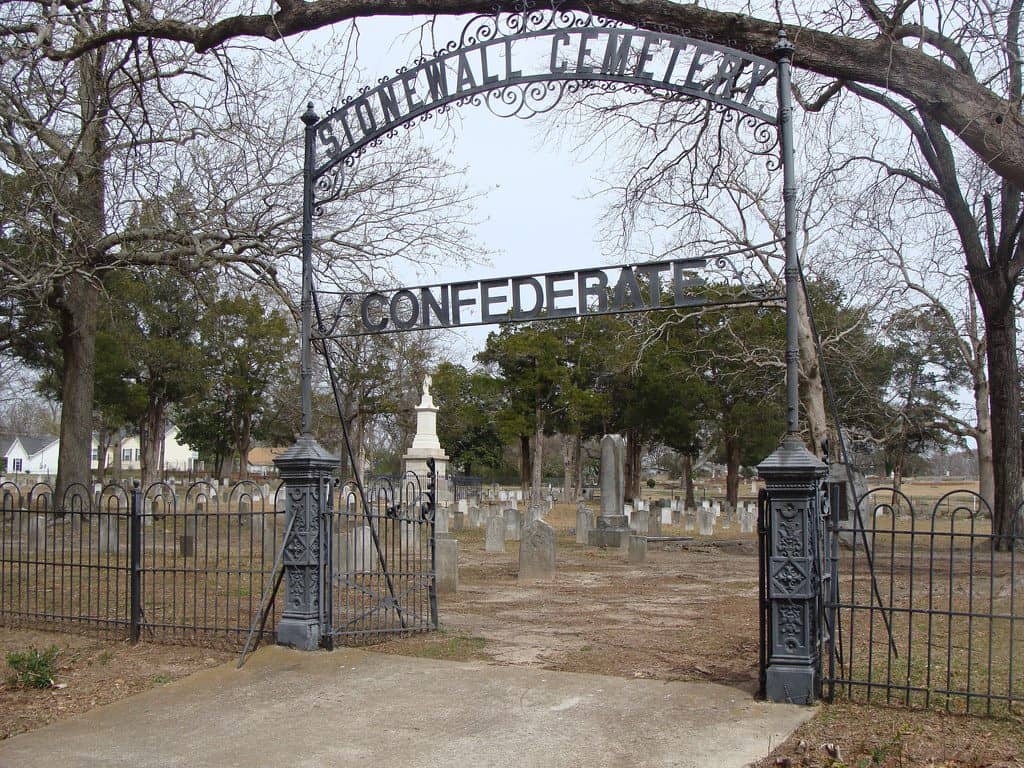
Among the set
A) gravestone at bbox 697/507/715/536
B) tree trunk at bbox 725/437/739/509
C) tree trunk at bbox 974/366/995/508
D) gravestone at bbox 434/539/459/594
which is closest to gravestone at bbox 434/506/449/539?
gravestone at bbox 697/507/715/536

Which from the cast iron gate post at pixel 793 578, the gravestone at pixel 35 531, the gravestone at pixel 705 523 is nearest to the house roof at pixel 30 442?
the gravestone at pixel 35 531

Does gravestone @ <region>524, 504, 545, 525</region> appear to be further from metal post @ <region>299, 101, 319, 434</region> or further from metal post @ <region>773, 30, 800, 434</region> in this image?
metal post @ <region>773, 30, 800, 434</region>

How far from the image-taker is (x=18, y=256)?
62.6 ft

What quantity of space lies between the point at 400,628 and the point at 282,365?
121ft

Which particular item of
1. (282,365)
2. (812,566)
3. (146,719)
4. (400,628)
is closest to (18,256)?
(400,628)

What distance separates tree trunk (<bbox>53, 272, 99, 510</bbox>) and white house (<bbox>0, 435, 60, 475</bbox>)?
7848 cm

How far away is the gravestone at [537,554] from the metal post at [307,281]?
21.5 feet

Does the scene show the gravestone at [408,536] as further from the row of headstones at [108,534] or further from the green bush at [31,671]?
the green bush at [31,671]

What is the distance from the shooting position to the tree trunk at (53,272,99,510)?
22.1m

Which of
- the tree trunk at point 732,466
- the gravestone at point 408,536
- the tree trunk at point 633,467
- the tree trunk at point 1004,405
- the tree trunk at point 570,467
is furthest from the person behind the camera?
the tree trunk at point 570,467

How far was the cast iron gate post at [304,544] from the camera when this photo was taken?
8242 mm

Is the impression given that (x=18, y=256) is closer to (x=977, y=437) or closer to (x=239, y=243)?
(x=239, y=243)

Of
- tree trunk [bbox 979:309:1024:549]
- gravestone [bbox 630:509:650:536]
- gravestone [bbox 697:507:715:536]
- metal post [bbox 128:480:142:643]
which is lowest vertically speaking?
gravestone [bbox 697:507:715:536]

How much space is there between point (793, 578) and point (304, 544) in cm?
413
